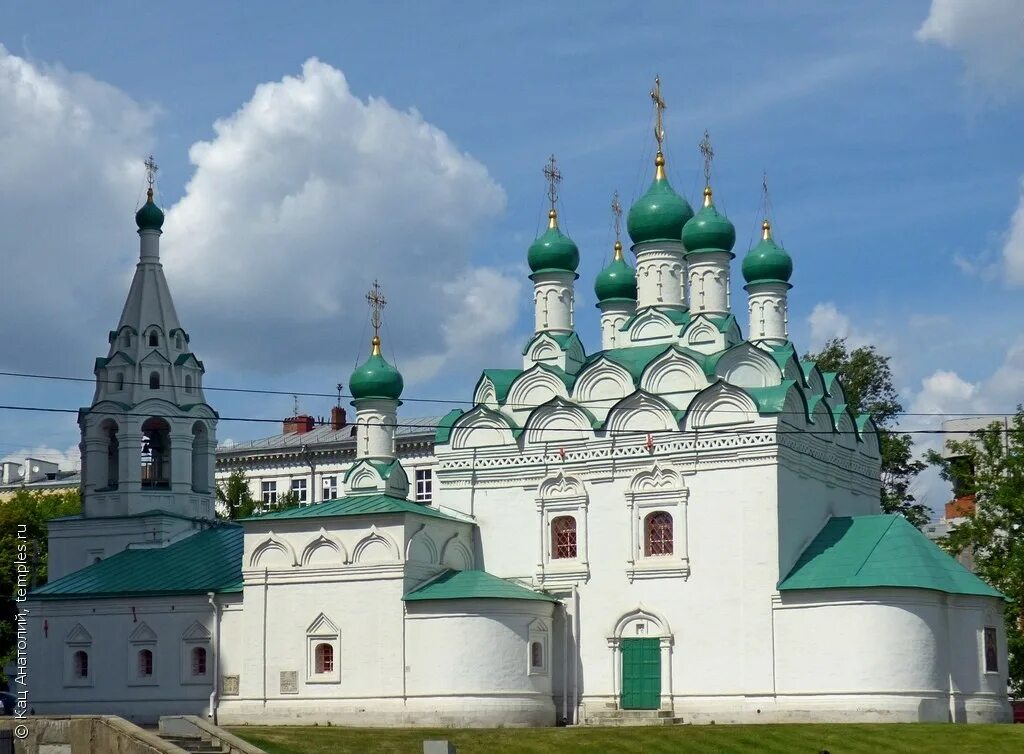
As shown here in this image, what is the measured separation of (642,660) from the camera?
2922cm

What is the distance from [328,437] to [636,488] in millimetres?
30298

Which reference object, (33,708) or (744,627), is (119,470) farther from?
(744,627)

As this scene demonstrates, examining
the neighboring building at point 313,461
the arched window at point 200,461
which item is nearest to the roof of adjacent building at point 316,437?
the neighboring building at point 313,461

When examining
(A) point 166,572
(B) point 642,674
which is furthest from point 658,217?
(A) point 166,572

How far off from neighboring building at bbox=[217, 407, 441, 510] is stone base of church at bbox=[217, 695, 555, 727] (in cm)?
2378

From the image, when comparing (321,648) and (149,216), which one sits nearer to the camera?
(321,648)

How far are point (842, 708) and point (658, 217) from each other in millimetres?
10172

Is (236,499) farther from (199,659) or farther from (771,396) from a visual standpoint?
(771,396)

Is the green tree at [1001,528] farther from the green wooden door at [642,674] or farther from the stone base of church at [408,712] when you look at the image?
the stone base of church at [408,712]

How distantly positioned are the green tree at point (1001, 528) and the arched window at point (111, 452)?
710 inches

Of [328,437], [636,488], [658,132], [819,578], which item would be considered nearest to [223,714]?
[636,488]

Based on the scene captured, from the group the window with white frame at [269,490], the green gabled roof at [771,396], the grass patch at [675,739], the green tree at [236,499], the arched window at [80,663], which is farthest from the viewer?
the window with white frame at [269,490]

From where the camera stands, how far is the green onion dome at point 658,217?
32.2m

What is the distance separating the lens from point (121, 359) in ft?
116
